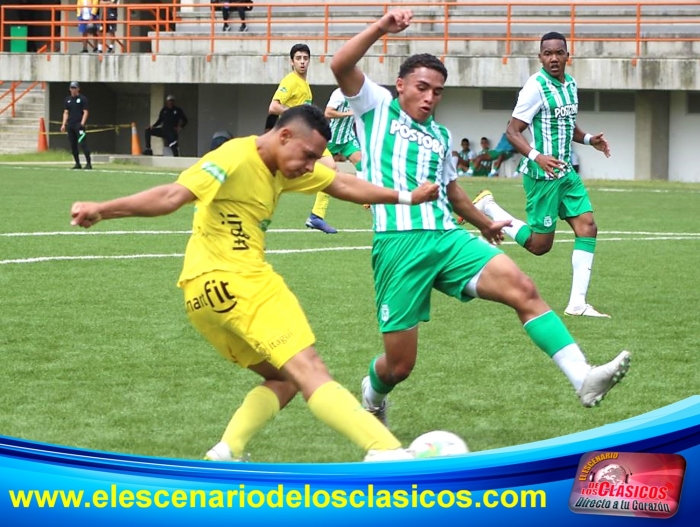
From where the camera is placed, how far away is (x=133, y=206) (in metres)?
5.30

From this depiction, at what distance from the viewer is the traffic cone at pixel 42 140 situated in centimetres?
4197

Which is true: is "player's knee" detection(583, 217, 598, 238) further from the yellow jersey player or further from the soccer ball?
the soccer ball

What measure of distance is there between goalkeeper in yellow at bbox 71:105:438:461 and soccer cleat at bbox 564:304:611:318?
5.38m

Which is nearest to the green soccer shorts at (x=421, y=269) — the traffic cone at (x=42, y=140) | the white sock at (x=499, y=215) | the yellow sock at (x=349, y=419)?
the yellow sock at (x=349, y=419)

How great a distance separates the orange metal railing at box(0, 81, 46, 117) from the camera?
43.4 metres

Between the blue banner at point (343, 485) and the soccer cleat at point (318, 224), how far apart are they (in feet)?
44.3

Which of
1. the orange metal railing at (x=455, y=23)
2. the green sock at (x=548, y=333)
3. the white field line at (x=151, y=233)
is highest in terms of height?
the orange metal railing at (x=455, y=23)

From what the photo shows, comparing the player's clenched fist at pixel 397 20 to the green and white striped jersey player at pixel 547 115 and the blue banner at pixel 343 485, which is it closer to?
the blue banner at pixel 343 485

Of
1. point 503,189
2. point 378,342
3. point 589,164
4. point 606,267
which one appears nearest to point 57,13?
point 589,164

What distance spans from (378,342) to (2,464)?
575cm

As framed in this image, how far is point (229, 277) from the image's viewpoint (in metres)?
5.72

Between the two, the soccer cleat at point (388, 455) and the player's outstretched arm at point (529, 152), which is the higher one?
the player's outstretched arm at point (529, 152)

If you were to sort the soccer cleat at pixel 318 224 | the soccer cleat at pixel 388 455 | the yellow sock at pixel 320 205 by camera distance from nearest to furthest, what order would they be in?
1. the soccer cleat at pixel 388 455
2. the yellow sock at pixel 320 205
3. the soccer cleat at pixel 318 224

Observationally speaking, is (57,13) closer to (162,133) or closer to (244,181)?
(162,133)
